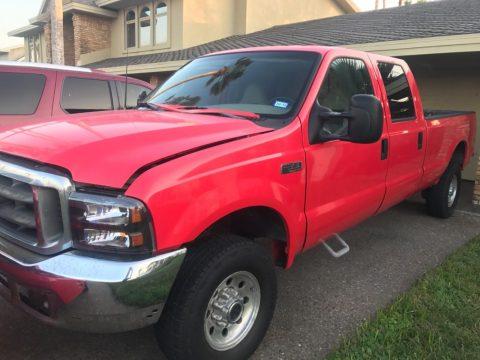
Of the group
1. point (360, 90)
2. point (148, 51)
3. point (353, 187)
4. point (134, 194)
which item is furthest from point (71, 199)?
point (148, 51)

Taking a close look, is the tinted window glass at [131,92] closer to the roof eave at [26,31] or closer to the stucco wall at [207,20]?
the stucco wall at [207,20]

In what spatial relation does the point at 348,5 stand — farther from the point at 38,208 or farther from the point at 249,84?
the point at 38,208

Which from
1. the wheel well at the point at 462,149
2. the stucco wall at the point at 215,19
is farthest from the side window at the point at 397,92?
the stucco wall at the point at 215,19

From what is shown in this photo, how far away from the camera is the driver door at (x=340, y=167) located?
305 centimetres

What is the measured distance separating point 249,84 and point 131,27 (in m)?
15.5

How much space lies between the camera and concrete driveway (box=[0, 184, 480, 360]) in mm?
2863

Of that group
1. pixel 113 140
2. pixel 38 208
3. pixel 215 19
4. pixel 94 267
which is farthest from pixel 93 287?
pixel 215 19

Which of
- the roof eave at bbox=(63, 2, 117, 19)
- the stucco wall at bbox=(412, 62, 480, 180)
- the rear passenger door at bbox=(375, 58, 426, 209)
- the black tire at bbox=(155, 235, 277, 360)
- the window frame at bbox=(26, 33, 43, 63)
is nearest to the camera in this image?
Result: the black tire at bbox=(155, 235, 277, 360)

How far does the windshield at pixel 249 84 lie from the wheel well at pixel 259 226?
0.66 meters

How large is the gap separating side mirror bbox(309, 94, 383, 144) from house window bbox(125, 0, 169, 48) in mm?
13684

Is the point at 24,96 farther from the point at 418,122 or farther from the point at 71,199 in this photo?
the point at 418,122

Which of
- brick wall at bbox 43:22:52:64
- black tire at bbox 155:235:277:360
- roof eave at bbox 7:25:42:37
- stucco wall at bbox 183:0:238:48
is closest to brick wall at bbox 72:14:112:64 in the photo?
brick wall at bbox 43:22:52:64

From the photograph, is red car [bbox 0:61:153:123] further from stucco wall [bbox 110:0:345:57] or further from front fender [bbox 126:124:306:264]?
stucco wall [bbox 110:0:345:57]

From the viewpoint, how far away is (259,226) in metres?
2.93
